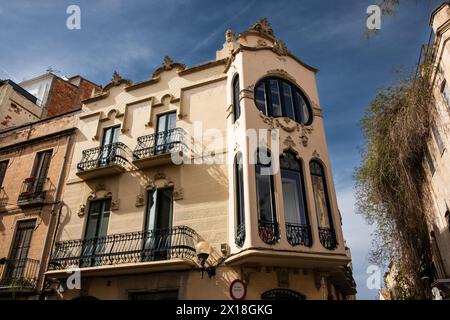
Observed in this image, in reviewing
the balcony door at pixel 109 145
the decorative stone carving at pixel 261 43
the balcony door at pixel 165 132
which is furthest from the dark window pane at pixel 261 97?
the balcony door at pixel 109 145

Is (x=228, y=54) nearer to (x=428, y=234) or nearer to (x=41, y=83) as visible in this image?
(x=428, y=234)

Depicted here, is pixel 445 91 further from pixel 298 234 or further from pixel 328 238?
pixel 298 234

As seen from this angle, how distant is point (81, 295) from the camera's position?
38.0ft

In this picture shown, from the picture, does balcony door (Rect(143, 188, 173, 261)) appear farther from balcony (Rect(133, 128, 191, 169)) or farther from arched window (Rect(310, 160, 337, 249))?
arched window (Rect(310, 160, 337, 249))

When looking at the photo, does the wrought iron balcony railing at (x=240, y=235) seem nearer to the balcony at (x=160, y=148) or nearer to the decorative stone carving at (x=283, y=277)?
the decorative stone carving at (x=283, y=277)

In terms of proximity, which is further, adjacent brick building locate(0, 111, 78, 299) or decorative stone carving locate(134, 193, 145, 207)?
adjacent brick building locate(0, 111, 78, 299)

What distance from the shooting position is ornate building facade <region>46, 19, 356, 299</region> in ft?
32.9

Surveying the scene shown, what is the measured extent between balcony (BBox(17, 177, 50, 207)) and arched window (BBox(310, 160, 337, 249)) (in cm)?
1119

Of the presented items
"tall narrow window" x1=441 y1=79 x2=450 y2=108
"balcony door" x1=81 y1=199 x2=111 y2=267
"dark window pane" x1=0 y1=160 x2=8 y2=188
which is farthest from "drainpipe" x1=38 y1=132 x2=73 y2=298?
"tall narrow window" x1=441 y1=79 x2=450 y2=108

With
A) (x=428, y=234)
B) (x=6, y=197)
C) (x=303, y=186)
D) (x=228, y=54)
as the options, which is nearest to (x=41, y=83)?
(x=6, y=197)

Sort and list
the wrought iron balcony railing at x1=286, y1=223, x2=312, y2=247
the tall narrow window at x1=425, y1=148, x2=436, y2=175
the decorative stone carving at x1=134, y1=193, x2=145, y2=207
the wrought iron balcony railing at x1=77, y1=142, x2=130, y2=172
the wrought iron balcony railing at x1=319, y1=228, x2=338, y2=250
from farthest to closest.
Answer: the wrought iron balcony railing at x1=77, y1=142, x2=130, y2=172
the tall narrow window at x1=425, y1=148, x2=436, y2=175
the decorative stone carving at x1=134, y1=193, x2=145, y2=207
the wrought iron balcony railing at x1=319, y1=228, x2=338, y2=250
the wrought iron balcony railing at x1=286, y1=223, x2=312, y2=247

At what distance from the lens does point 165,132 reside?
13523 millimetres

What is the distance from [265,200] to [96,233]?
6.93 metres

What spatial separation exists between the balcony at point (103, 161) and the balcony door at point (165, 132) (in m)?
1.50
